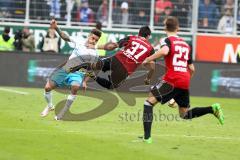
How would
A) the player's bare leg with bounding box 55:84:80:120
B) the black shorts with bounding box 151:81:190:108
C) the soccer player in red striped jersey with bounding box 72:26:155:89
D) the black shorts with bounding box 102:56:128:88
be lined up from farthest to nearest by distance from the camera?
the black shorts with bounding box 102:56:128:88 → the soccer player in red striped jersey with bounding box 72:26:155:89 → the player's bare leg with bounding box 55:84:80:120 → the black shorts with bounding box 151:81:190:108

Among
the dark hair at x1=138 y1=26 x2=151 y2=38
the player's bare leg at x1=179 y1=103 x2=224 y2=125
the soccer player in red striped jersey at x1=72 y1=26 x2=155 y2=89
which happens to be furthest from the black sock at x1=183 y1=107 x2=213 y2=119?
the dark hair at x1=138 y1=26 x2=151 y2=38

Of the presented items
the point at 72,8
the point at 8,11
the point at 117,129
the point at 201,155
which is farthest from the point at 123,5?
the point at 201,155

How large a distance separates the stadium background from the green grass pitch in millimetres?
25

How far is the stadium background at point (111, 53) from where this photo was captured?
1522 cm

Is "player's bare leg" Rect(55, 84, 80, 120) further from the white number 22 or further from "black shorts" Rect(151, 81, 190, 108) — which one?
the white number 22

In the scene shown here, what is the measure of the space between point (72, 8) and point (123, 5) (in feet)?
6.55

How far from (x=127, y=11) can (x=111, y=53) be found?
7.61 feet

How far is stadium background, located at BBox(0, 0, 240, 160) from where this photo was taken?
15219 millimetres

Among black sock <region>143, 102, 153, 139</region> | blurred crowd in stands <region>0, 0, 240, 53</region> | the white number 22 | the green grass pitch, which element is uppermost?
blurred crowd in stands <region>0, 0, 240, 53</region>

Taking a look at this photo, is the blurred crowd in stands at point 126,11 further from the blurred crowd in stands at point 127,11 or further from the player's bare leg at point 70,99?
the player's bare leg at point 70,99

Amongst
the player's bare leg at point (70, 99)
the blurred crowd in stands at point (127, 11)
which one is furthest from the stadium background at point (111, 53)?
the player's bare leg at point (70, 99)

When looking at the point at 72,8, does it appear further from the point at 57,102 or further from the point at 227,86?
the point at 57,102

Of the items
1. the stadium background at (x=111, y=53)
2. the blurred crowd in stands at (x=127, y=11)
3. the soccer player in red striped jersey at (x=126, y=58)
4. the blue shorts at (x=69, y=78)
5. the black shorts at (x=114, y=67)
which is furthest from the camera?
the blurred crowd in stands at (x=127, y=11)

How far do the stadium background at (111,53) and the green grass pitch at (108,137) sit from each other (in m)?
A: 0.03
